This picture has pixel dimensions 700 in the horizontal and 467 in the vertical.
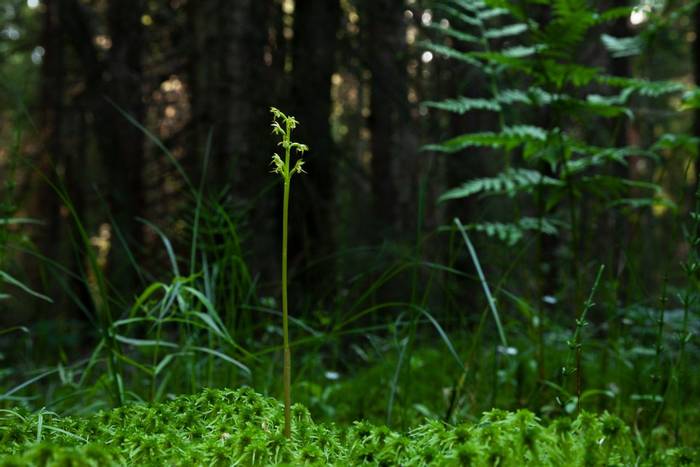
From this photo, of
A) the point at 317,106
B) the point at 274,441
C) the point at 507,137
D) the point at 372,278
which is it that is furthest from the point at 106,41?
the point at 274,441

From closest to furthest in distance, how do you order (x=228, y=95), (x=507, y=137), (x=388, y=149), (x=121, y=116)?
(x=507, y=137), (x=228, y=95), (x=121, y=116), (x=388, y=149)

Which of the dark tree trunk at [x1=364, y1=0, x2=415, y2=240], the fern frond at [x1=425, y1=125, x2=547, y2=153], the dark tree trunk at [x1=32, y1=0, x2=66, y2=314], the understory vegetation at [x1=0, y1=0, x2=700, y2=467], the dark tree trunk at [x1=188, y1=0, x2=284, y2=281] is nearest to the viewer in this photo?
the understory vegetation at [x1=0, y1=0, x2=700, y2=467]

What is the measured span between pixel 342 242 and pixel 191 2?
2.14 metres

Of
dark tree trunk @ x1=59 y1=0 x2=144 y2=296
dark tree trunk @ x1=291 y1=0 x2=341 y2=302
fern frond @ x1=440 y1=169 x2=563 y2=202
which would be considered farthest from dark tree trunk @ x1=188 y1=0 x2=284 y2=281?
dark tree trunk @ x1=59 y1=0 x2=144 y2=296

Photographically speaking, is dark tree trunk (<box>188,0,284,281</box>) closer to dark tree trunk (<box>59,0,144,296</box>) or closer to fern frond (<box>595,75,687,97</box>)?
fern frond (<box>595,75,687,97</box>)

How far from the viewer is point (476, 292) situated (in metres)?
6.50

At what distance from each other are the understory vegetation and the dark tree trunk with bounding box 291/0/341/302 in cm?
3

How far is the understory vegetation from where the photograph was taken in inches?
46.9

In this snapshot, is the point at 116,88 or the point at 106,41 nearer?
the point at 116,88

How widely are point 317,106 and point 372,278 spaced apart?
5.04ft

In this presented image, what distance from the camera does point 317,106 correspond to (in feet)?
16.8

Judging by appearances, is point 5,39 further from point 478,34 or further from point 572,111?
point 572,111

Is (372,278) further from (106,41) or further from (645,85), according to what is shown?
(106,41)

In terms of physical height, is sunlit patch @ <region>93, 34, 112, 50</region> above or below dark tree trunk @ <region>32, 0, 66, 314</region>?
above
